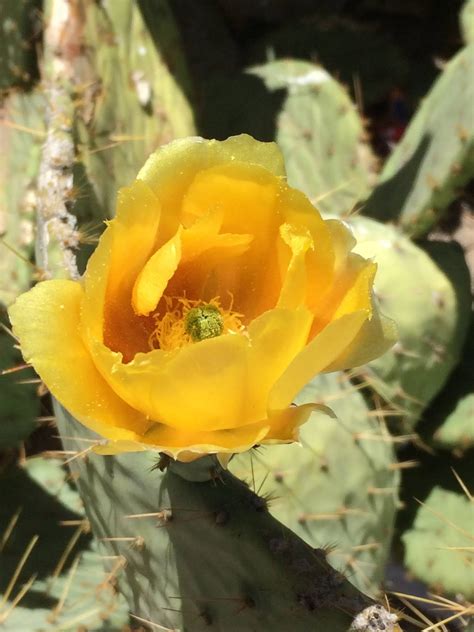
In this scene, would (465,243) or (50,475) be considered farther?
(465,243)

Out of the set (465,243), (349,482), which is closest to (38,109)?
(349,482)

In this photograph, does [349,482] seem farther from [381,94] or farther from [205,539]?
[381,94]

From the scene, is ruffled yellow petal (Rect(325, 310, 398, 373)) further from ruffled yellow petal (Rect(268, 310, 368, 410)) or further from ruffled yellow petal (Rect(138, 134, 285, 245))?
ruffled yellow petal (Rect(138, 134, 285, 245))

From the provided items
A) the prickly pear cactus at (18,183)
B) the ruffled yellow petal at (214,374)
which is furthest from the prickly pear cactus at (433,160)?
the ruffled yellow petal at (214,374)

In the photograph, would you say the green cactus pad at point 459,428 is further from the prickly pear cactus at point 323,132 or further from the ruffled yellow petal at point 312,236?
the ruffled yellow petal at point 312,236

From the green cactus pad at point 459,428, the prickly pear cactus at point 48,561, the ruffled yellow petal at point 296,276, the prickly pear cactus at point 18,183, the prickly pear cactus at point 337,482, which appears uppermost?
the ruffled yellow petal at point 296,276

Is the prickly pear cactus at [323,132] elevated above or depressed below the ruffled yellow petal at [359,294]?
below
